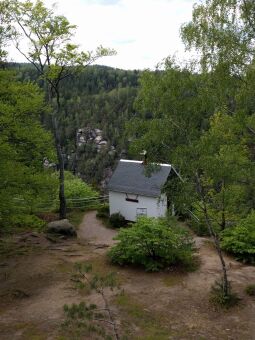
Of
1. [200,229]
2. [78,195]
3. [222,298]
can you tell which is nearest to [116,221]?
[200,229]

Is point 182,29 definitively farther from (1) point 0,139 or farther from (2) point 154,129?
(1) point 0,139

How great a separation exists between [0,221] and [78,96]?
11954 centimetres

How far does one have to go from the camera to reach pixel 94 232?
88.2 ft

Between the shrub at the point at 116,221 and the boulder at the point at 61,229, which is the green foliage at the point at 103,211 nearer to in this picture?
the shrub at the point at 116,221

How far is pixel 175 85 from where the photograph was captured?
12.8 meters

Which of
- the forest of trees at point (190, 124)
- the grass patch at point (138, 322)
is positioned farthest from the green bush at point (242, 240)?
the grass patch at point (138, 322)

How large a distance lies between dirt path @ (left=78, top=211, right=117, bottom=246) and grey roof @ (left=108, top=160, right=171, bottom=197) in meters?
3.02

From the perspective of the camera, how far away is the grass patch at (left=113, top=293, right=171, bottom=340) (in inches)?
494

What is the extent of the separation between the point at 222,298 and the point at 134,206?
1514 cm

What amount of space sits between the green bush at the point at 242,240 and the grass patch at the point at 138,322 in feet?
23.8

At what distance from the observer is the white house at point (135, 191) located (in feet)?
93.2

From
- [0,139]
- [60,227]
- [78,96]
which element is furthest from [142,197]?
[78,96]

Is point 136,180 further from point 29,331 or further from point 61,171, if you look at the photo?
point 29,331

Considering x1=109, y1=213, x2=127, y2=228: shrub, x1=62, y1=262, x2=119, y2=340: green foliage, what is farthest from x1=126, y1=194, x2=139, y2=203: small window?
x1=62, y1=262, x2=119, y2=340: green foliage
